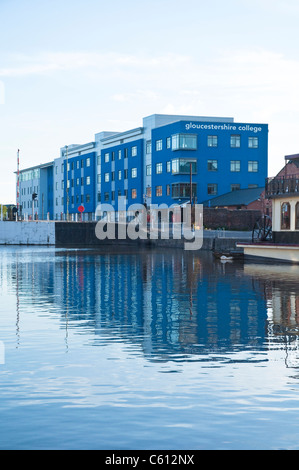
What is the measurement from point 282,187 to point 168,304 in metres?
27.1

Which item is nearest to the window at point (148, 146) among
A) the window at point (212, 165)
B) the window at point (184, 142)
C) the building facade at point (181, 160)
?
the building facade at point (181, 160)

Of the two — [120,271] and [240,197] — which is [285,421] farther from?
[240,197]

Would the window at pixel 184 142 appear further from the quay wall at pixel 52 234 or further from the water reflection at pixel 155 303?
the water reflection at pixel 155 303

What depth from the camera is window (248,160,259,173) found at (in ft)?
341

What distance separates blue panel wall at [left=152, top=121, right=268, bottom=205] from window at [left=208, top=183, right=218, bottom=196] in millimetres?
330

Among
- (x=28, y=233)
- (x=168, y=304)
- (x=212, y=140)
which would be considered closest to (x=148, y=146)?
(x=212, y=140)

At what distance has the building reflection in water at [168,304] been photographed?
1658 cm

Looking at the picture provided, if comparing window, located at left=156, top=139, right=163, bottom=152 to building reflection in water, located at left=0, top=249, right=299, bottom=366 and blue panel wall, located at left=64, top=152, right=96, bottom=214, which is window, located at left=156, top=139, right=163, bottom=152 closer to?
blue panel wall, located at left=64, top=152, right=96, bottom=214

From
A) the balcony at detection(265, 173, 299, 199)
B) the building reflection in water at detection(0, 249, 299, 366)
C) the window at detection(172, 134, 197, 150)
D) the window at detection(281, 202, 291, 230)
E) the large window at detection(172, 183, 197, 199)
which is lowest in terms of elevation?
the building reflection in water at detection(0, 249, 299, 366)

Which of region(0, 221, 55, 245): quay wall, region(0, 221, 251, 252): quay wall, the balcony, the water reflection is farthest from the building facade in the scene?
the water reflection

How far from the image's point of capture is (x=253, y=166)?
342 feet

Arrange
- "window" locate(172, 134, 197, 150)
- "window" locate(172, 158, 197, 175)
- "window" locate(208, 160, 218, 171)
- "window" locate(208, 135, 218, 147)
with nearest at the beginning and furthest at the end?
"window" locate(172, 134, 197, 150) → "window" locate(172, 158, 197, 175) → "window" locate(208, 160, 218, 171) → "window" locate(208, 135, 218, 147)
